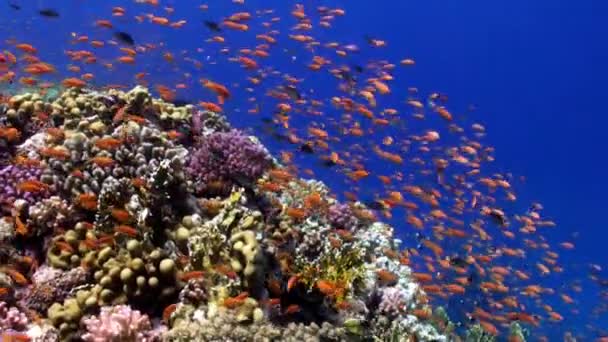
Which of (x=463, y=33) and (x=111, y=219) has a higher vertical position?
(x=463, y=33)

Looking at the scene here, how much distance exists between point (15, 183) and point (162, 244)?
211 cm

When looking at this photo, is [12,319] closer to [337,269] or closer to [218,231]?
[218,231]

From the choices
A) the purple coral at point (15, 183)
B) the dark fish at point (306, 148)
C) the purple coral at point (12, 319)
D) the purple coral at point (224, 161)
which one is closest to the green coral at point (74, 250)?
the purple coral at point (12, 319)

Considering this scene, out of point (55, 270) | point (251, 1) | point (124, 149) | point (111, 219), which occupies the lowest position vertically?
point (55, 270)

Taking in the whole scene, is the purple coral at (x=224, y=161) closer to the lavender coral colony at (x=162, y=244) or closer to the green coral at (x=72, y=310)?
the lavender coral colony at (x=162, y=244)

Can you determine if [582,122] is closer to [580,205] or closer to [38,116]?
[580,205]

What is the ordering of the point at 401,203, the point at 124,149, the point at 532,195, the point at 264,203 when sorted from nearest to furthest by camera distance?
the point at 124,149
the point at 264,203
the point at 401,203
the point at 532,195

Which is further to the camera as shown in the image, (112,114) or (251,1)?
(251,1)

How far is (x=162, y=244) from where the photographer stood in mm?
6020

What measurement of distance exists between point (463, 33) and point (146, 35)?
11096 centimetres

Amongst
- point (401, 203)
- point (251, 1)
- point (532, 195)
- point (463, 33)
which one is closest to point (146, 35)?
point (401, 203)

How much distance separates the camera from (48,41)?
144 feet

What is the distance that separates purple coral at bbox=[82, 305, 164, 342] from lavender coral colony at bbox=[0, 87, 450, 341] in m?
0.01

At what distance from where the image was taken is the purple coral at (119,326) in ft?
15.5
